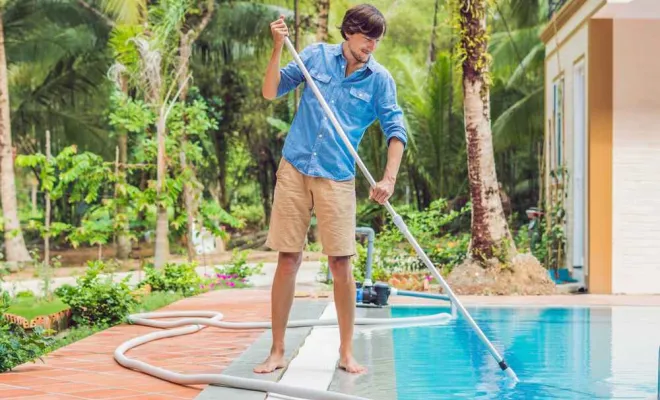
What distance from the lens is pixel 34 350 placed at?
4.28 meters

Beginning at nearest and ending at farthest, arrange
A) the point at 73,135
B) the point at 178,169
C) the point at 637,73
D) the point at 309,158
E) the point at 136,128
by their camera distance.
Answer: the point at 309,158 < the point at 637,73 < the point at 136,128 < the point at 178,169 < the point at 73,135

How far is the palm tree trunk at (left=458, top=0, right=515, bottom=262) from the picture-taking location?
9250 mm

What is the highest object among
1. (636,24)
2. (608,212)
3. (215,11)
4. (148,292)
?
(215,11)

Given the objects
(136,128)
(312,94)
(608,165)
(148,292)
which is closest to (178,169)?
(136,128)

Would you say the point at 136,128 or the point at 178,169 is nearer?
the point at 136,128

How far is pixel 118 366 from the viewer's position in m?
4.21

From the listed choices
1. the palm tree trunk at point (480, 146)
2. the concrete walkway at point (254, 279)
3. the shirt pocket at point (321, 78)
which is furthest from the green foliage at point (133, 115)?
the shirt pocket at point (321, 78)

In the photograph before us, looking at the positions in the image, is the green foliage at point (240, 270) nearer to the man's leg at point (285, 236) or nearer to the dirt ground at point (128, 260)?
the man's leg at point (285, 236)

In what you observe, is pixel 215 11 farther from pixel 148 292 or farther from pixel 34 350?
pixel 34 350

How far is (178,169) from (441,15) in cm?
1326

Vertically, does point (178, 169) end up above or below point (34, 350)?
above

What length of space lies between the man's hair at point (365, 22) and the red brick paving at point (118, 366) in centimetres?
157

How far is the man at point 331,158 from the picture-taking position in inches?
156

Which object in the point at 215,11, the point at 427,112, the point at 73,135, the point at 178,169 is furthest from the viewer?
the point at 73,135
